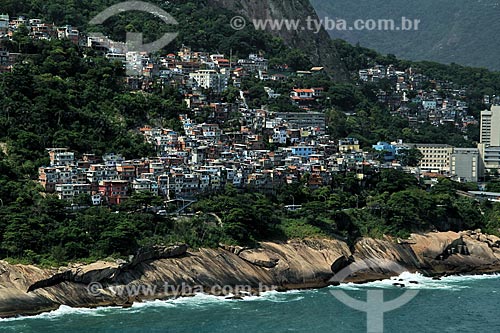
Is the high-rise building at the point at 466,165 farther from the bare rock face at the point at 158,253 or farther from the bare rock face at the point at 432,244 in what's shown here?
the bare rock face at the point at 158,253

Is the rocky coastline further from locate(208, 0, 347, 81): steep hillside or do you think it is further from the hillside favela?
locate(208, 0, 347, 81): steep hillside

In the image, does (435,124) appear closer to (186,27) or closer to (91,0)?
(186,27)

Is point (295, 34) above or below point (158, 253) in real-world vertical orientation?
above

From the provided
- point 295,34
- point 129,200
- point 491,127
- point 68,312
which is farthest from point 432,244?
point 295,34

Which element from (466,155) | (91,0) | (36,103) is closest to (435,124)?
(466,155)

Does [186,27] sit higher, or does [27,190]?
[186,27]

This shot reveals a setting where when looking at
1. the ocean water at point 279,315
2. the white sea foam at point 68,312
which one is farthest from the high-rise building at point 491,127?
the white sea foam at point 68,312

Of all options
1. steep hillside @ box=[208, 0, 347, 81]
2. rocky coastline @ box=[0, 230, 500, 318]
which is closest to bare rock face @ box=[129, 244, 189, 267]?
rocky coastline @ box=[0, 230, 500, 318]

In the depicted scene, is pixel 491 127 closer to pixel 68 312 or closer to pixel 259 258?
pixel 259 258
